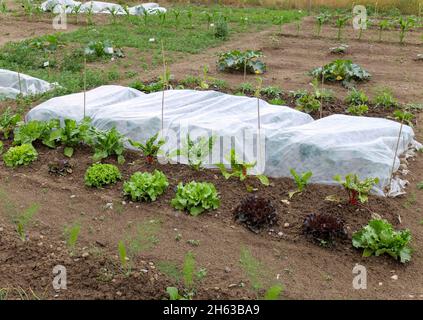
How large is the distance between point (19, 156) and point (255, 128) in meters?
2.50

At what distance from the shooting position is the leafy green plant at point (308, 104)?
23.9 feet

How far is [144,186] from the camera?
5102 millimetres

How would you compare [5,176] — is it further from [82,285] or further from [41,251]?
[82,285]

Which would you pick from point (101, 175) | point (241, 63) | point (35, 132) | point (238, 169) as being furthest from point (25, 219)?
point (241, 63)

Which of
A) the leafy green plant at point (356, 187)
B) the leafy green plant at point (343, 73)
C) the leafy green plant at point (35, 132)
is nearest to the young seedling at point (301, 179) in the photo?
the leafy green plant at point (356, 187)

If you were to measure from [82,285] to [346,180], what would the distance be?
246 cm

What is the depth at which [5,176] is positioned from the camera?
5684 mm

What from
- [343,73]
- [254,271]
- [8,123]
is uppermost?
[343,73]

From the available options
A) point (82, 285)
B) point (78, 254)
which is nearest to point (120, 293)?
point (82, 285)

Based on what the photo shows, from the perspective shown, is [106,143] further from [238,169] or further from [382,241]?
[382,241]

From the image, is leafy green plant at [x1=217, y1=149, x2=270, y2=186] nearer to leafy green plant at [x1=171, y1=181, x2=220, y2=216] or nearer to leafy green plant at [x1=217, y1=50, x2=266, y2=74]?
leafy green plant at [x1=171, y1=181, x2=220, y2=216]

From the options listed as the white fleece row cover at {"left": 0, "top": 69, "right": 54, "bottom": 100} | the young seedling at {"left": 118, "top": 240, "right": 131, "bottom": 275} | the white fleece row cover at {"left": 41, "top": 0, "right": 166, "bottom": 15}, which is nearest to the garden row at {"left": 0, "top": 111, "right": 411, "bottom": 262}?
the young seedling at {"left": 118, "top": 240, "right": 131, "bottom": 275}

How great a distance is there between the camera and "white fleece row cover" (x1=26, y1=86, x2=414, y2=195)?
546cm
